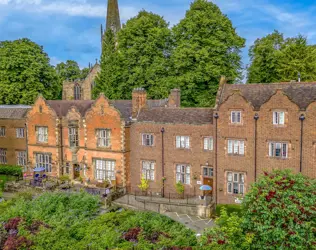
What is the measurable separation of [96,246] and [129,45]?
121ft

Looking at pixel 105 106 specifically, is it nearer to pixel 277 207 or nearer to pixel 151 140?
pixel 151 140

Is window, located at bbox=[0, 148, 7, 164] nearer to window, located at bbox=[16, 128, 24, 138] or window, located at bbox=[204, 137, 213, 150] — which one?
window, located at bbox=[16, 128, 24, 138]

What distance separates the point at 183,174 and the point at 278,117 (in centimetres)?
975

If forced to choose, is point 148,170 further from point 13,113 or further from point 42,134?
point 13,113

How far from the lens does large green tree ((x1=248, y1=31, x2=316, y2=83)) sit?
4131 centimetres

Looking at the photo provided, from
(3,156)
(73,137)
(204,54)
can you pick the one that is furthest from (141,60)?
(3,156)

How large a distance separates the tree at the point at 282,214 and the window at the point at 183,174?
52.4 ft

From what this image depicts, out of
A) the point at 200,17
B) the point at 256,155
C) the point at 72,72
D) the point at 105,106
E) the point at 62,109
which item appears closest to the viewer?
the point at 256,155

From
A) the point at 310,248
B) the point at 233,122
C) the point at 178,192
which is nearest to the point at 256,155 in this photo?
the point at 233,122

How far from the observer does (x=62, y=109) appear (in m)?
35.2

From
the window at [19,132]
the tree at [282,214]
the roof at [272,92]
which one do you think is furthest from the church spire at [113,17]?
the tree at [282,214]

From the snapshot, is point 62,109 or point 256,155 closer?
point 256,155

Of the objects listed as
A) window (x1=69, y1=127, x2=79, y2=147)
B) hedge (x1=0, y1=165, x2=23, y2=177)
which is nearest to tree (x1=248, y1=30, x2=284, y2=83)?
window (x1=69, y1=127, x2=79, y2=147)

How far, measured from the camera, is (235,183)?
2609 cm
